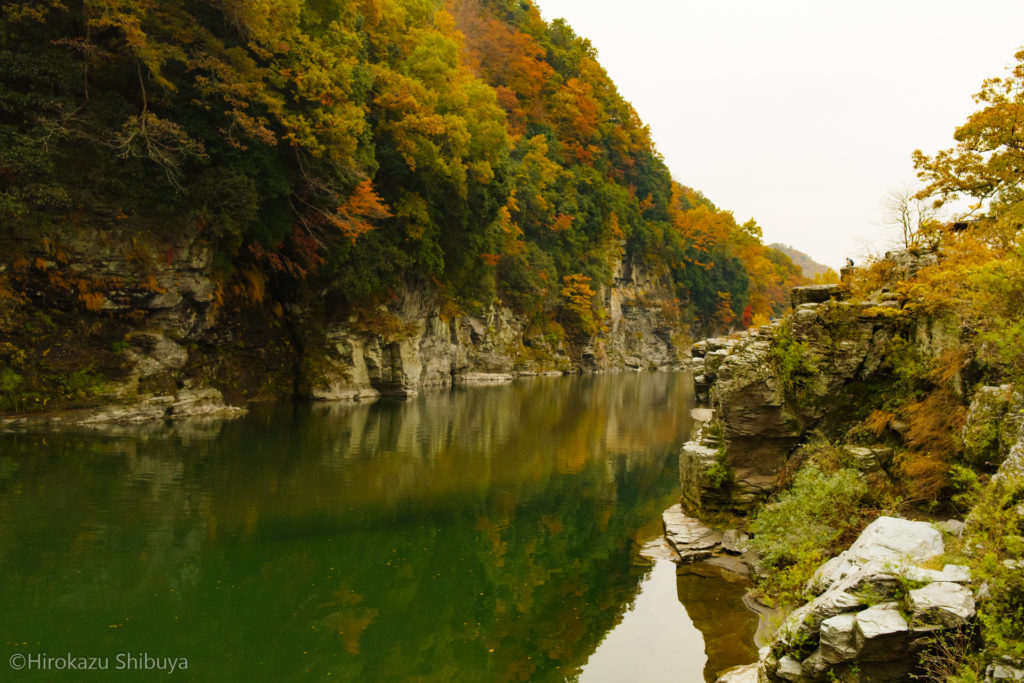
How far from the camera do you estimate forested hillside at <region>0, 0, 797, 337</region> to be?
18906 millimetres

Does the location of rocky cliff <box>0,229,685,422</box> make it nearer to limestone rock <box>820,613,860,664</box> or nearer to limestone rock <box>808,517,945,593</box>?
limestone rock <box>808,517,945,593</box>

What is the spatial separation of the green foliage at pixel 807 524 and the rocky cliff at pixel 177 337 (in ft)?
64.8

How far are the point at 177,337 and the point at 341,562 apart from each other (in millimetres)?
16789

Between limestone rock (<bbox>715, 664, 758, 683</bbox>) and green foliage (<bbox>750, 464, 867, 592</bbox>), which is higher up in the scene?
green foliage (<bbox>750, 464, 867, 592</bbox>)

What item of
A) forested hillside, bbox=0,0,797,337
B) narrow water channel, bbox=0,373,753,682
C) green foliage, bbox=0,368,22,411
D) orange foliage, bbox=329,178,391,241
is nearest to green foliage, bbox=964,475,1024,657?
narrow water channel, bbox=0,373,753,682

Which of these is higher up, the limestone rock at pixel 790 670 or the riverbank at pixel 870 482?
the riverbank at pixel 870 482

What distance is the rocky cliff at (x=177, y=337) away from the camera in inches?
795

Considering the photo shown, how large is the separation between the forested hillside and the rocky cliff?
524 millimetres

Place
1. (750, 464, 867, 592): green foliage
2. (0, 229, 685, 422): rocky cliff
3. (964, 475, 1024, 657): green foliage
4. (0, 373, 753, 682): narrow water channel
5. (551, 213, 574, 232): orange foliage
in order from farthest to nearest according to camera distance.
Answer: (551, 213, 574, 232): orange foliage → (0, 229, 685, 422): rocky cliff → (750, 464, 867, 592): green foliage → (0, 373, 753, 682): narrow water channel → (964, 475, 1024, 657): green foliage

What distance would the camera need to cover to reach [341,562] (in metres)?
10.3

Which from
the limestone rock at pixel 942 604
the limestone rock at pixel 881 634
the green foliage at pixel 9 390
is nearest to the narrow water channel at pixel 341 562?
the green foliage at pixel 9 390

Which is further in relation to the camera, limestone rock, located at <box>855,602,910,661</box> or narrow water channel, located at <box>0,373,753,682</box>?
narrow water channel, located at <box>0,373,753,682</box>

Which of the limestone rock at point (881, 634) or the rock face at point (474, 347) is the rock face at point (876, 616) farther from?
the rock face at point (474, 347)

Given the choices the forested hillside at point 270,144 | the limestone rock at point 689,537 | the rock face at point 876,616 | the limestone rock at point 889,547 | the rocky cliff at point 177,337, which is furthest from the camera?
the rocky cliff at point 177,337
